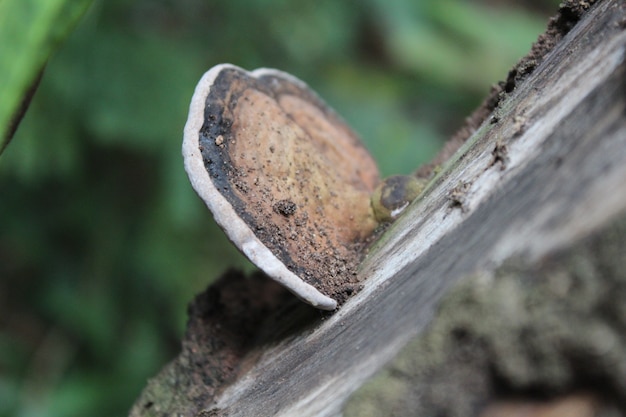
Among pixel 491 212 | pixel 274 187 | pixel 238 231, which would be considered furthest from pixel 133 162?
pixel 491 212

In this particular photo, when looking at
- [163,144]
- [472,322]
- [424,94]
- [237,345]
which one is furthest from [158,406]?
[424,94]

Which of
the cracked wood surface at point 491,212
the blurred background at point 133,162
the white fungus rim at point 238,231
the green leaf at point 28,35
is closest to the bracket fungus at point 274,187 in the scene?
the white fungus rim at point 238,231

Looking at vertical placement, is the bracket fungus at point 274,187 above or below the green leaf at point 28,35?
below

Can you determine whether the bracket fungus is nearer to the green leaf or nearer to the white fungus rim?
the white fungus rim

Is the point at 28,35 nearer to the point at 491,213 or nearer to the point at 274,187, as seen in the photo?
the point at 274,187

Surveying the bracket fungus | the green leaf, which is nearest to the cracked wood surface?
the bracket fungus

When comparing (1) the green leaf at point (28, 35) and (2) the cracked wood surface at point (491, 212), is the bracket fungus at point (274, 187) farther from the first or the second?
(1) the green leaf at point (28, 35)
